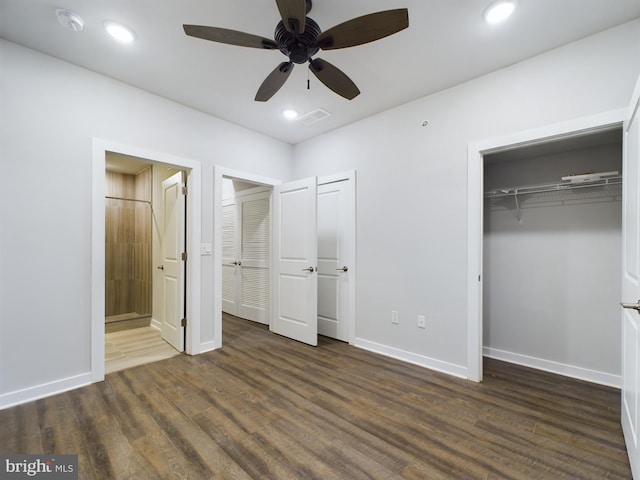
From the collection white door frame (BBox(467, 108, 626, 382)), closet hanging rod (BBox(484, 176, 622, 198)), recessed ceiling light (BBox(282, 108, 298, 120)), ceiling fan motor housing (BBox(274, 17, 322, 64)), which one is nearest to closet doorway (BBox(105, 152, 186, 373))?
recessed ceiling light (BBox(282, 108, 298, 120))

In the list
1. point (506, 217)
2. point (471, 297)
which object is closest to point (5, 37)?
point (471, 297)

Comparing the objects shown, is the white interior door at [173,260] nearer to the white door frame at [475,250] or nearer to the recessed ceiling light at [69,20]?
the recessed ceiling light at [69,20]

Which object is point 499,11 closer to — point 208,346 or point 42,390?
point 208,346

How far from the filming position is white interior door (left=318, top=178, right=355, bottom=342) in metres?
3.49

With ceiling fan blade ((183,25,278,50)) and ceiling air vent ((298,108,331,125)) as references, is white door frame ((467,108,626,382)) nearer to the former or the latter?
ceiling air vent ((298,108,331,125))

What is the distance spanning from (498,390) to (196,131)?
3.82 meters

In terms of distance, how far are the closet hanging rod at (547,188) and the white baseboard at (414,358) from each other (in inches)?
70.5

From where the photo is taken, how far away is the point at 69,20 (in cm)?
191

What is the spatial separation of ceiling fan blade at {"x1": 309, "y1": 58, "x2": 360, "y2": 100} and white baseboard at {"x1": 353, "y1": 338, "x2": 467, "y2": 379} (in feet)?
8.16

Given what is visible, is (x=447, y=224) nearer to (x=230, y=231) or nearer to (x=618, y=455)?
(x=618, y=455)

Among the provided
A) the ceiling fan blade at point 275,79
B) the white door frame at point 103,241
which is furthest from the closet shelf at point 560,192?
the white door frame at point 103,241

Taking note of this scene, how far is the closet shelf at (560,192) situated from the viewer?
251 cm

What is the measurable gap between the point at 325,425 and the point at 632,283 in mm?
1945

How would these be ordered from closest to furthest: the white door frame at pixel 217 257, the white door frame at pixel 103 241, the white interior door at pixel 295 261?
the white door frame at pixel 103 241 < the white door frame at pixel 217 257 < the white interior door at pixel 295 261
